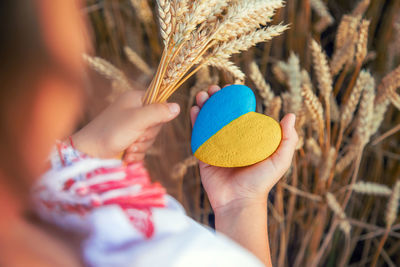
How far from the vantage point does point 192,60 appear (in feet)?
1.68

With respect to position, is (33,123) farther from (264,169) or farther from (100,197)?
(264,169)

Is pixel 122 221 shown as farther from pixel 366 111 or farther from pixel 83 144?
pixel 366 111

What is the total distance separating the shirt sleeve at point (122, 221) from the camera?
1.33ft

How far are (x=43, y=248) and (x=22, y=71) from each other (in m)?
0.20

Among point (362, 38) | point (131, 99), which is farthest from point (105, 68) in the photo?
point (362, 38)

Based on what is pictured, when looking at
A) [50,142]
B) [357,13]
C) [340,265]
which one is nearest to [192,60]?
[50,142]

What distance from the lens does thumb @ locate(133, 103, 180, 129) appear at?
59 centimetres

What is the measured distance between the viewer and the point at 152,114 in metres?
0.59

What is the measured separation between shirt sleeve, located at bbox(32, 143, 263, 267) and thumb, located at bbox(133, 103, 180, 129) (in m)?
0.14

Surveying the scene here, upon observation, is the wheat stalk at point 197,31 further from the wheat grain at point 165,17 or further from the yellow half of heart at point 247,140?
the yellow half of heart at point 247,140

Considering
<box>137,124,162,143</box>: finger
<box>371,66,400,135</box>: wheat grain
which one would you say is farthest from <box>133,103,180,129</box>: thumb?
<box>371,66,400,135</box>: wheat grain

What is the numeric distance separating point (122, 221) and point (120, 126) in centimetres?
27

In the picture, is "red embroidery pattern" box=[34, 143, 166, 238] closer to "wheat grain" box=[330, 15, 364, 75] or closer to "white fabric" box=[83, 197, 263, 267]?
"white fabric" box=[83, 197, 263, 267]

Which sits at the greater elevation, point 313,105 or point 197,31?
point 197,31
